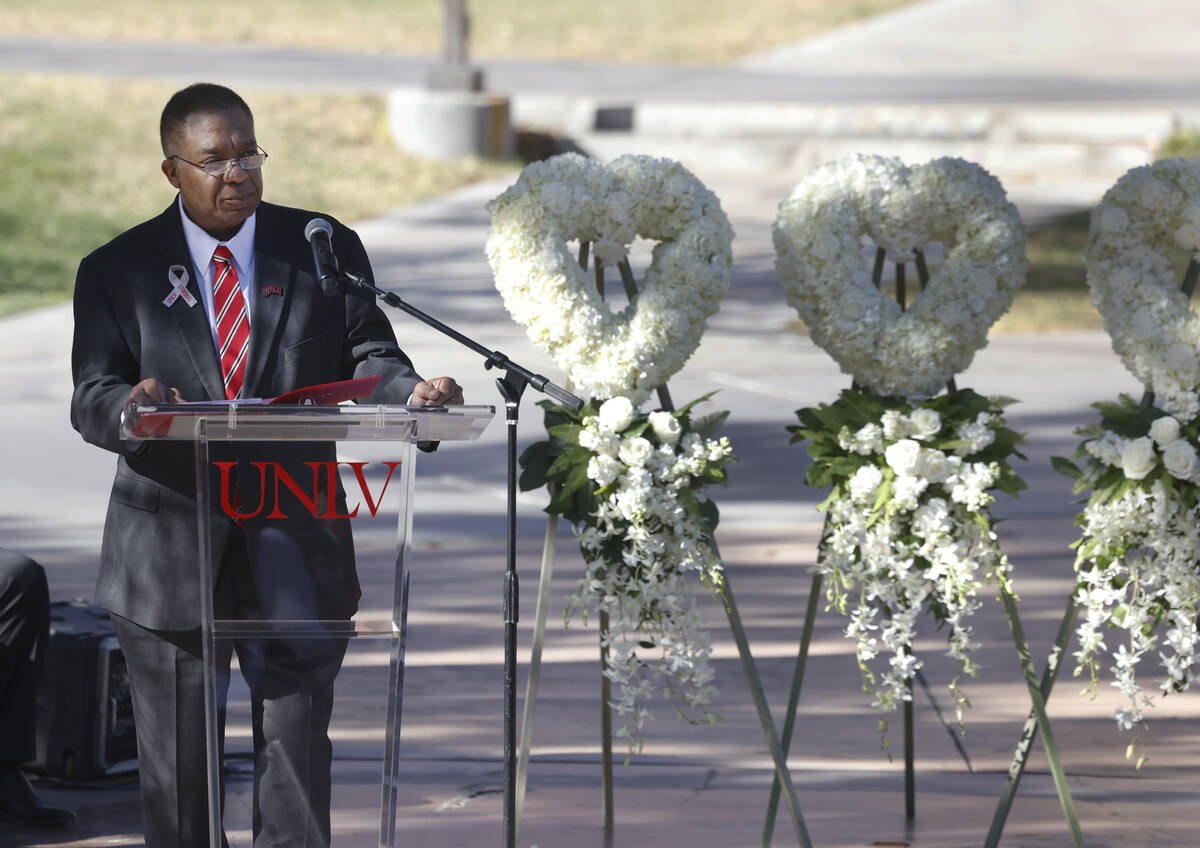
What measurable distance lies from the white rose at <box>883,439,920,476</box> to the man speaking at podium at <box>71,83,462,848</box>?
128 centimetres

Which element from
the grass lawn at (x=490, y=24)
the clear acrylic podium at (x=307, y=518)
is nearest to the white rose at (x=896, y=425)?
the clear acrylic podium at (x=307, y=518)

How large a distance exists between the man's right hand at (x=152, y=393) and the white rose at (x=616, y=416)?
122 cm

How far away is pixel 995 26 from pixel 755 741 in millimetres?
20966

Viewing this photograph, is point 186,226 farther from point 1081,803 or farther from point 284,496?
point 1081,803

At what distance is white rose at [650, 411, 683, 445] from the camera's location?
4105 mm

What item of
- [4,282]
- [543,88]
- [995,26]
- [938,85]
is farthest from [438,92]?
[995,26]

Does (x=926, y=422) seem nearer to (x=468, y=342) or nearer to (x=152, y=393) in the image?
(x=468, y=342)

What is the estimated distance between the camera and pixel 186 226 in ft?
11.2

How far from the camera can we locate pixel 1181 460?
13.6ft

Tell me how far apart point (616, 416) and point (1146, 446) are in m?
1.30

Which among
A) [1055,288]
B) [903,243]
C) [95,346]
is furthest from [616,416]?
[1055,288]

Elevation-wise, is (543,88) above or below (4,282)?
above

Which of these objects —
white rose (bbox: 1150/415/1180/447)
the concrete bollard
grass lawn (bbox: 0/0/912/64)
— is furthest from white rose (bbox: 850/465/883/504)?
grass lawn (bbox: 0/0/912/64)

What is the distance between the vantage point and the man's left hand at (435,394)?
3.36 m
